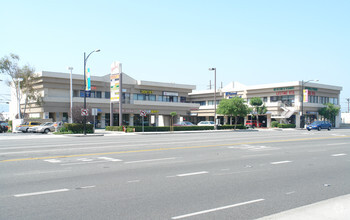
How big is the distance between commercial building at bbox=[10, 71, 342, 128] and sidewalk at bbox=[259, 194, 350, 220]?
48048mm

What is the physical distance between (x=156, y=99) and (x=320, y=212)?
57554mm

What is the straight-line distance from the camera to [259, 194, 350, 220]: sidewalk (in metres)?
5.60

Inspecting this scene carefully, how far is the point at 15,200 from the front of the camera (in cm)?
685

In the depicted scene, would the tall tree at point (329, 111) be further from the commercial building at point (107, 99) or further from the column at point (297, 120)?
the commercial building at point (107, 99)

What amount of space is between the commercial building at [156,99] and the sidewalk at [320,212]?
4805cm

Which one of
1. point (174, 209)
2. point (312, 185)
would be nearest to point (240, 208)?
point (174, 209)

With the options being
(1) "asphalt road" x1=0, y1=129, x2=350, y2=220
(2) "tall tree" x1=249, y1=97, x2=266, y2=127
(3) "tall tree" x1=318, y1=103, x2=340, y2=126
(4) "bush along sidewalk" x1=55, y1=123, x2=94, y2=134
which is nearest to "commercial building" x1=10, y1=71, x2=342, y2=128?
(3) "tall tree" x1=318, y1=103, x2=340, y2=126

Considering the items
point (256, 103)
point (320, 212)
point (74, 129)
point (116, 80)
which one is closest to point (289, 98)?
point (256, 103)

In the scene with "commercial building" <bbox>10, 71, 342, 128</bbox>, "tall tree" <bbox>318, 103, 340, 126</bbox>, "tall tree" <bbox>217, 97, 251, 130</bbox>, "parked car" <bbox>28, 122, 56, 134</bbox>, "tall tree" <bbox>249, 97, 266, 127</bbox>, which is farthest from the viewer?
"tall tree" <bbox>318, 103, 340, 126</bbox>

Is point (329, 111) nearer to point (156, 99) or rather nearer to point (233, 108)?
point (233, 108)

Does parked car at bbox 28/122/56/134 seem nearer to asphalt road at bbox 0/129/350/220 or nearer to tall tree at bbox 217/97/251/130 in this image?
tall tree at bbox 217/97/251/130

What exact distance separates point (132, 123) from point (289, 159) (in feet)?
154

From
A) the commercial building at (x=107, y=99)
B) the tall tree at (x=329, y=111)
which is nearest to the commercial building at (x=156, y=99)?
the commercial building at (x=107, y=99)

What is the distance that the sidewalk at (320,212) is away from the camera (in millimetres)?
5598
